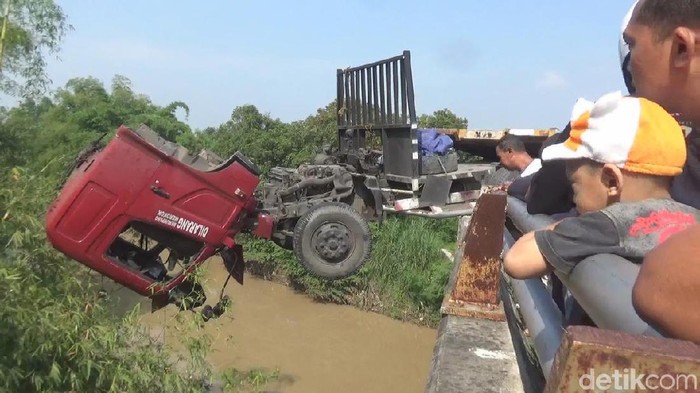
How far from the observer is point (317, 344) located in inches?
440

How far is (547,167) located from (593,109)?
1.54 ft

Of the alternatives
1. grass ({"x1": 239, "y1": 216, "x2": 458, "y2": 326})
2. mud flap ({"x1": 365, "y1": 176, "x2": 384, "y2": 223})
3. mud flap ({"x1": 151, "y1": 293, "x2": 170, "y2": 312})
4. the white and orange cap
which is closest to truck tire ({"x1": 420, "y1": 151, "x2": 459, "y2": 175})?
mud flap ({"x1": 365, "y1": 176, "x2": 384, "y2": 223})

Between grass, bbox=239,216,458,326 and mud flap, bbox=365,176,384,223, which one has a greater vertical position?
mud flap, bbox=365,176,384,223

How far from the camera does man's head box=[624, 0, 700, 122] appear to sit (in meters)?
1.04

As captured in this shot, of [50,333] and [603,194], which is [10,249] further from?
[603,194]

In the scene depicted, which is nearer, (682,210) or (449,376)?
(682,210)

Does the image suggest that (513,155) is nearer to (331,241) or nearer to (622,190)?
(331,241)

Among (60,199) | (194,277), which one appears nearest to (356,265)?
(194,277)

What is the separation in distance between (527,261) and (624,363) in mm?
699

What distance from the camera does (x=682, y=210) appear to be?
118cm

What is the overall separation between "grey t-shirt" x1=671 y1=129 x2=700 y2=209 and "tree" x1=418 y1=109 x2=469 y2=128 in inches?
561

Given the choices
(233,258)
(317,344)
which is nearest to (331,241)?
A: (233,258)

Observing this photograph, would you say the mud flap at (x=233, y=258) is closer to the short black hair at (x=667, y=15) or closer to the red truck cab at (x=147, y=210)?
the red truck cab at (x=147, y=210)

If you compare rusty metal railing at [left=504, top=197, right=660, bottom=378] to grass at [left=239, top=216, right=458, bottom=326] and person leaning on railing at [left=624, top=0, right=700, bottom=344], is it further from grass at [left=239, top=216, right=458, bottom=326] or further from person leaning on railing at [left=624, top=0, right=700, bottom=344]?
grass at [left=239, top=216, right=458, bottom=326]
